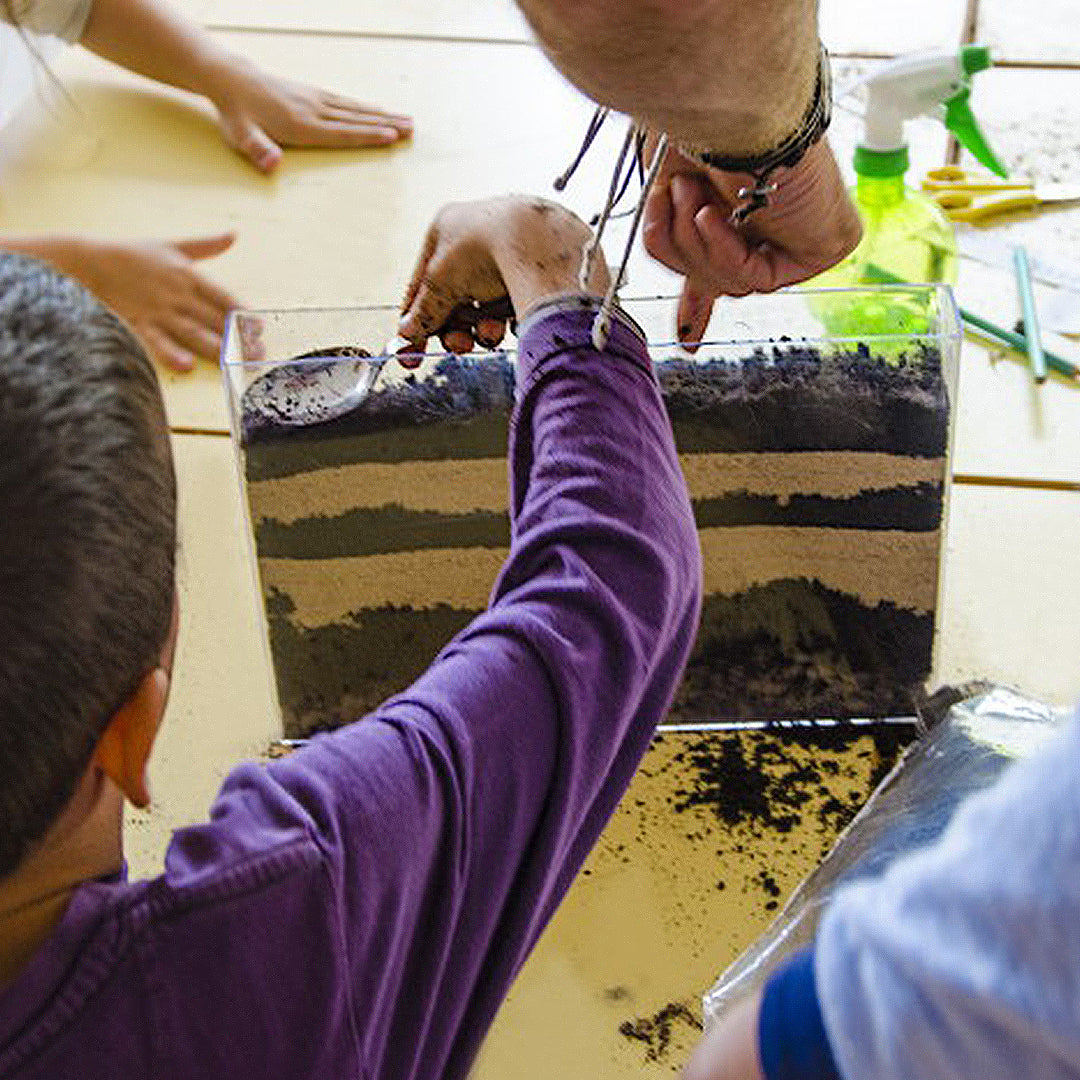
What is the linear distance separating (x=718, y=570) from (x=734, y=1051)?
43cm

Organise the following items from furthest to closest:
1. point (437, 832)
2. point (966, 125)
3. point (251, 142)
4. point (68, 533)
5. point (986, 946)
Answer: point (251, 142), point (966, 125), point (437, 832), point (68, 533), point (986, 946)

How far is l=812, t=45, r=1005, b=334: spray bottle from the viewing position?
99cm

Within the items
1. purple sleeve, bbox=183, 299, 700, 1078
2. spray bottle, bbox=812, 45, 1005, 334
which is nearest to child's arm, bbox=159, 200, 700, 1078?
purple sleeve, bbox=183, 299, 700, 1078

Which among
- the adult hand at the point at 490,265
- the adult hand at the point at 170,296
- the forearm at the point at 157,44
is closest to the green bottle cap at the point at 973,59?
the adult hand at the point at 490,265

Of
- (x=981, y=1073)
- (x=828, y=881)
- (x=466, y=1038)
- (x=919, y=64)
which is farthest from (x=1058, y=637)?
(x=981, y=1073)

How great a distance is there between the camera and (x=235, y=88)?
136cm

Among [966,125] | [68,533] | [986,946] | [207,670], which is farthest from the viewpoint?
[966,125]

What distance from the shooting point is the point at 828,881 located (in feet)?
2.52

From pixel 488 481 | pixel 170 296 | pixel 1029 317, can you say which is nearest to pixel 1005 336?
pixel 1029 317

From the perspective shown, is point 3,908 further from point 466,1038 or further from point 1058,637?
point 1058,637

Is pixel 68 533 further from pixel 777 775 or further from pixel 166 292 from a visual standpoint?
pixel 166 292

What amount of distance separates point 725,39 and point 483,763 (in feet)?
0.83

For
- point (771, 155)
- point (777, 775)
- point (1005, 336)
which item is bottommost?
point (777, 775)

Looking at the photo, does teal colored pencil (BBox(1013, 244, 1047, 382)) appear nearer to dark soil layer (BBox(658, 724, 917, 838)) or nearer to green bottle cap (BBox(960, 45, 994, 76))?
green bottle cap (BBox(960, 45, 994, 76))
